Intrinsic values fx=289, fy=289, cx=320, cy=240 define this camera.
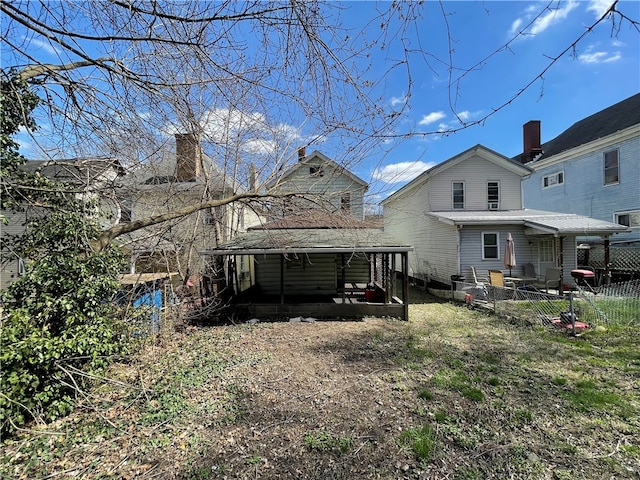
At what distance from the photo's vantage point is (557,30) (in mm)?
2150

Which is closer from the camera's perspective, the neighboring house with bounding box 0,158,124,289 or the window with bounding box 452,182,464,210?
the neighboring house with bounding box 0,158,124,289

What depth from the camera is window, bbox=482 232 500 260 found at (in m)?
13.0

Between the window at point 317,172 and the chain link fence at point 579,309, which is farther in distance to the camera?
the chain link fence at point 579,309

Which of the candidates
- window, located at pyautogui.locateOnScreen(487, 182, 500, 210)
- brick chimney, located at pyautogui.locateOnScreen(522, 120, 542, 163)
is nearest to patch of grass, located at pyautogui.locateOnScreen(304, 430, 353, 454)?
window, located at pyautogui.locateOnScreen(487, 182, 500, 210)

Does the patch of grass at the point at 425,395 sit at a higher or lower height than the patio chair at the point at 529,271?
lower

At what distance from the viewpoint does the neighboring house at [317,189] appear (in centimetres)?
681

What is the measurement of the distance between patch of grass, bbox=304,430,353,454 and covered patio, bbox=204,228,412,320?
189 inches

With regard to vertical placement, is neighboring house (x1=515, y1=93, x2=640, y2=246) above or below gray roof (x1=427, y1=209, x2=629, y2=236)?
above

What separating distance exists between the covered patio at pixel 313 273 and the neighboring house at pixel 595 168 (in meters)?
10.7

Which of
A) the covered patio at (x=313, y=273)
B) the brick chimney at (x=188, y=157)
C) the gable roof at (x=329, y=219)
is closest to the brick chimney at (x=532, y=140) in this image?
the covered patio at (x=313, y=273)

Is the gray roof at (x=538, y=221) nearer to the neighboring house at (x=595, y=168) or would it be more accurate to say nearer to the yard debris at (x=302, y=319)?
the neighboring house at (x=595, y=168)

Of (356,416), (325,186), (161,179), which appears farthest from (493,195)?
(161,179)

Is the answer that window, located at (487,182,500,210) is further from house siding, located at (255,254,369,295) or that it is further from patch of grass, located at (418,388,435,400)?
patch of grass, located at (418,388,435,400)

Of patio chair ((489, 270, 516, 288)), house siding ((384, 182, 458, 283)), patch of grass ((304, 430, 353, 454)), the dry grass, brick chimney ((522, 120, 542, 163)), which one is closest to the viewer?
the dry grass
